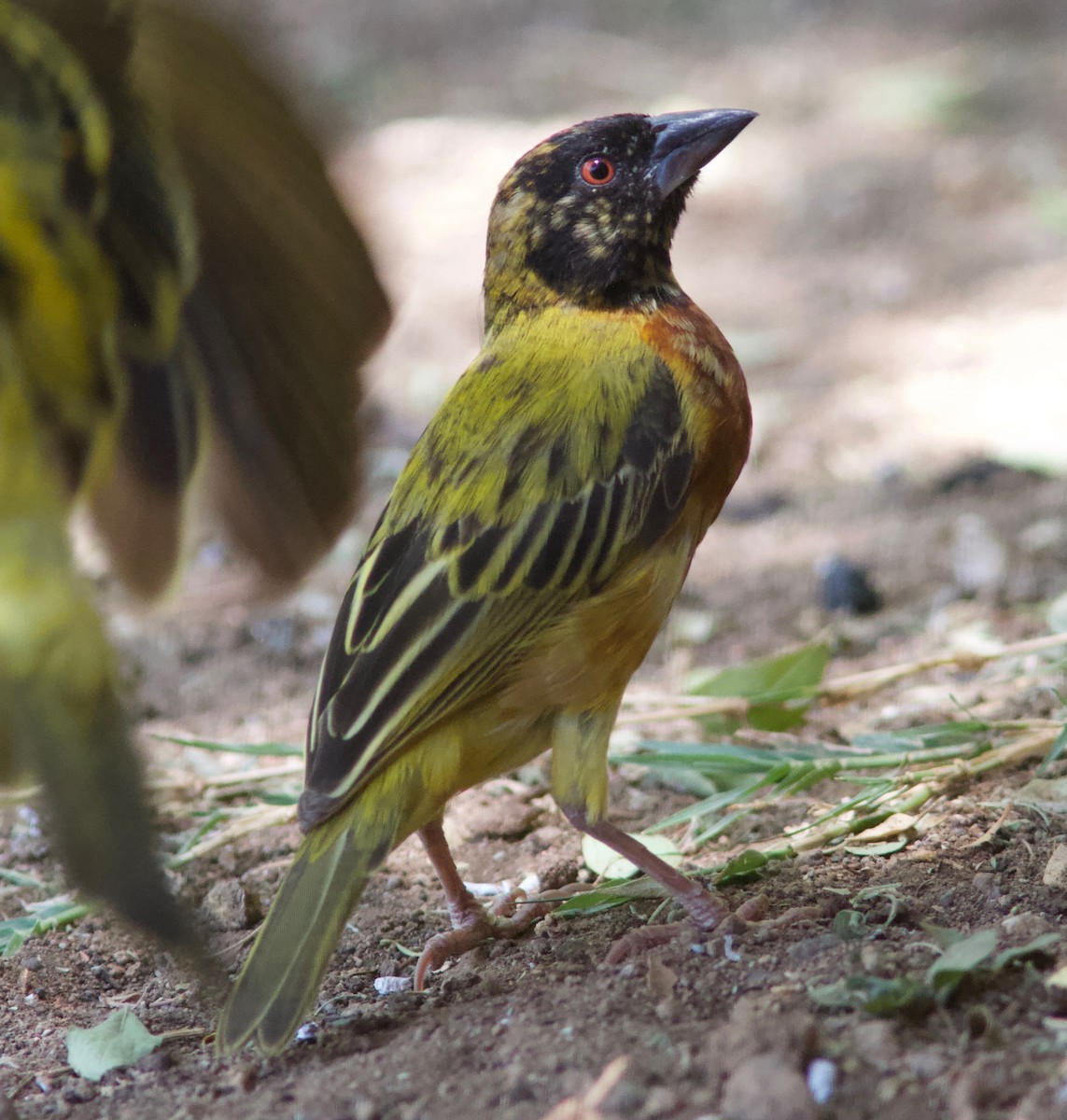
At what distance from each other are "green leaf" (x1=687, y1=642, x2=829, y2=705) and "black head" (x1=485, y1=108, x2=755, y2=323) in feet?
3.46

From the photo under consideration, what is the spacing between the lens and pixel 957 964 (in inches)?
92.7

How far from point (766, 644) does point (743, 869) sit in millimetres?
1637

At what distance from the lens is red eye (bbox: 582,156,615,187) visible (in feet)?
11.6

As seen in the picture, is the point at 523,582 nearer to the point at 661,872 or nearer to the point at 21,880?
the point at 661,872

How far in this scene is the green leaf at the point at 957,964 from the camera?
7.73ft

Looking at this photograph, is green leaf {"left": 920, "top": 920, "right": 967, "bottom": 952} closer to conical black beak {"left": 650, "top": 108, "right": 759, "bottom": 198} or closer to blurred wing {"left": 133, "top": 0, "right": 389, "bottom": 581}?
blurred wing {"left": 133, "top": 0, "right": 389, "bottom": 581}

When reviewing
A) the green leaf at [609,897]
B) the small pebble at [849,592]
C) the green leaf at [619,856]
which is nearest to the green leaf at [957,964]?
the green leaf at [609,897]

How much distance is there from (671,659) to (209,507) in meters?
1.98

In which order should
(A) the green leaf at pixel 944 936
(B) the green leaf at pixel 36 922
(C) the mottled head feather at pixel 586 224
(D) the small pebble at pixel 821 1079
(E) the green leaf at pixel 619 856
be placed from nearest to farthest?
(D) the small pebble at pixel 821 1079, (A) the green leaf at pixel 944 936, (B) the green leaf at pixel 36 922, (E) the green leaf at pixel 619 856, (C) the mottled head feather at pixel 586 224

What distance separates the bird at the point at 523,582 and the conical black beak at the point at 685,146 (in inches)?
6.0

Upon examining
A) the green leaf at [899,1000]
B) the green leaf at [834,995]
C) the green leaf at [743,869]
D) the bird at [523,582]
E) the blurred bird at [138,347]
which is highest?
the blurred bird at [138,347]

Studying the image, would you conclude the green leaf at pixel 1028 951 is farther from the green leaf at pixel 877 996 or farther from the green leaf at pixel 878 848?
the green leaf at pixel 878 848

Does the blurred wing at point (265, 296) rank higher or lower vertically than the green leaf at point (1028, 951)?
higher

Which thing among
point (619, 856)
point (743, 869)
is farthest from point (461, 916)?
point (743, 869)
